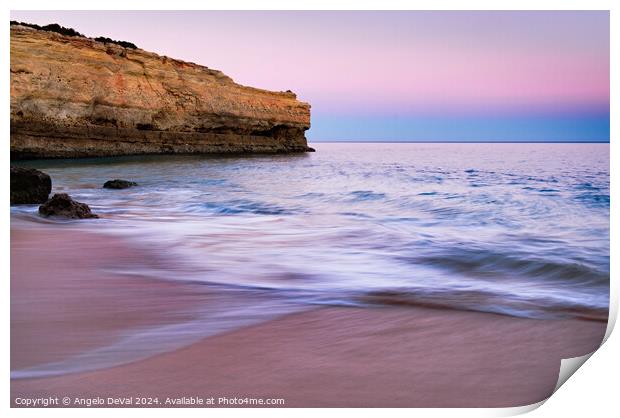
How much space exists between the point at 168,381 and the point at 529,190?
571cm

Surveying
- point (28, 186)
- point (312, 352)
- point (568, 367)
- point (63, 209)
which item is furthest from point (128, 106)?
point (568, 367)

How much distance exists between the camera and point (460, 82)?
164 inches

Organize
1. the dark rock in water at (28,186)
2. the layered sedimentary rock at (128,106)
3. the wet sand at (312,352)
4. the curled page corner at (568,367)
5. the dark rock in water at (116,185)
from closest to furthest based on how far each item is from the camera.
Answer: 1. the wet sand at (312,352)
2. the curled page corner at (568,367)
3. the dark rock in water at (28,186)
4. the dark rock in water at (116,185)
5. the layered sedimentary rock at (128,106)

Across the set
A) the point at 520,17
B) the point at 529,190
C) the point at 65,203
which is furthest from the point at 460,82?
the point at 65,203

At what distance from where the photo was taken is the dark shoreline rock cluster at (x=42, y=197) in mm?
4766

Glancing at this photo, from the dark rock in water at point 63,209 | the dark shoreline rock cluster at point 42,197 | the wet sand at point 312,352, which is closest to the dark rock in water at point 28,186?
the dark shoreline rock cluster at point 42,197

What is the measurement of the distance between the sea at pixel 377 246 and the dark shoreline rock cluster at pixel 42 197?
0.14 metres

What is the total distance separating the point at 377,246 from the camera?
3.98 metres

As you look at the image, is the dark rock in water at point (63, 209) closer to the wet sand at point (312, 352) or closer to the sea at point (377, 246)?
the sea at point (377, 246)

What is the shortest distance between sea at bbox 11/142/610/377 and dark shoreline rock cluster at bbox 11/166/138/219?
0.14 m

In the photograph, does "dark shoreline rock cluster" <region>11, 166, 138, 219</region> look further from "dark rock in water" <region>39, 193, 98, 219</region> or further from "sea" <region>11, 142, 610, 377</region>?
"sea" <region>11, 142, 610, 377</region>

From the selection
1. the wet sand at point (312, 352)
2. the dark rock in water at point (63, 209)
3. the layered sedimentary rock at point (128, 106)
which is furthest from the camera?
the layered sedimentary rock at point (128, 106)

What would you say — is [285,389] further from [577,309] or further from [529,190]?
[529,190]

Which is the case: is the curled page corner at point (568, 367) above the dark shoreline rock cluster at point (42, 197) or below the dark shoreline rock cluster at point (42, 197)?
below
